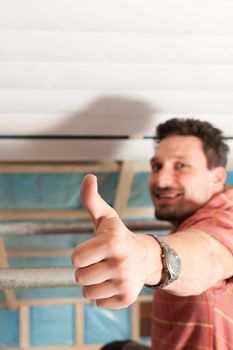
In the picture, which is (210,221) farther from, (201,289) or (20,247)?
(20,247)

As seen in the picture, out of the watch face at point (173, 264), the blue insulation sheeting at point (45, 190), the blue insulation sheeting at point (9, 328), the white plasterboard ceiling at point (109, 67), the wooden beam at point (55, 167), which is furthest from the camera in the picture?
the blue insulation sheeting at point (9, 328)

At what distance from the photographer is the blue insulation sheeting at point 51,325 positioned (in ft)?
10.3

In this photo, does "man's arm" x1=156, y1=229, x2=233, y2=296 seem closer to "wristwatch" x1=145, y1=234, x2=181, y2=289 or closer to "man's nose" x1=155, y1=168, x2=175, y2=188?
"wristwatch" x1=145, y1=234, x2=181, y2=289

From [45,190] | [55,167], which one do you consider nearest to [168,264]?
[55,167]

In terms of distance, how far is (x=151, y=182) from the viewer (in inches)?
56.5

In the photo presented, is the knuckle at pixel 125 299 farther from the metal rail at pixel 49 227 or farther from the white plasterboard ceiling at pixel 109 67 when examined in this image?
the metal rail at pixel 49 227

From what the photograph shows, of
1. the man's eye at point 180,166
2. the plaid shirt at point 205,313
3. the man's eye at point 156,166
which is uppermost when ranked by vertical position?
the man's eye at point 180,166

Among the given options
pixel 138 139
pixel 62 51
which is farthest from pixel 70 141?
pixel 62 51

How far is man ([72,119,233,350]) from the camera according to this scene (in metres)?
0.62

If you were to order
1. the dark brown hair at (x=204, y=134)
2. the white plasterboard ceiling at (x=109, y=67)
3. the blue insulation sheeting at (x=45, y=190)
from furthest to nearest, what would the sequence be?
the blue insulation sheeting at (x=45, y=190), the dark brown hair at (x=204, y=134), the white plasterboard ceiling at (x=109, y=67)

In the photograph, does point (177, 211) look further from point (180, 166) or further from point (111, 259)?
point (111, 259)

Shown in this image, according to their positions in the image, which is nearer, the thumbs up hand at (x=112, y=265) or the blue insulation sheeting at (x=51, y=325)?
the thumbs up hand at (x=112, y=265)

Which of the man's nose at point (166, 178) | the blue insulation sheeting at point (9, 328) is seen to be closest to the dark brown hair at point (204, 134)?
the man's nose at point (166, 178)

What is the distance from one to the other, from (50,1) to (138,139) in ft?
2.30
